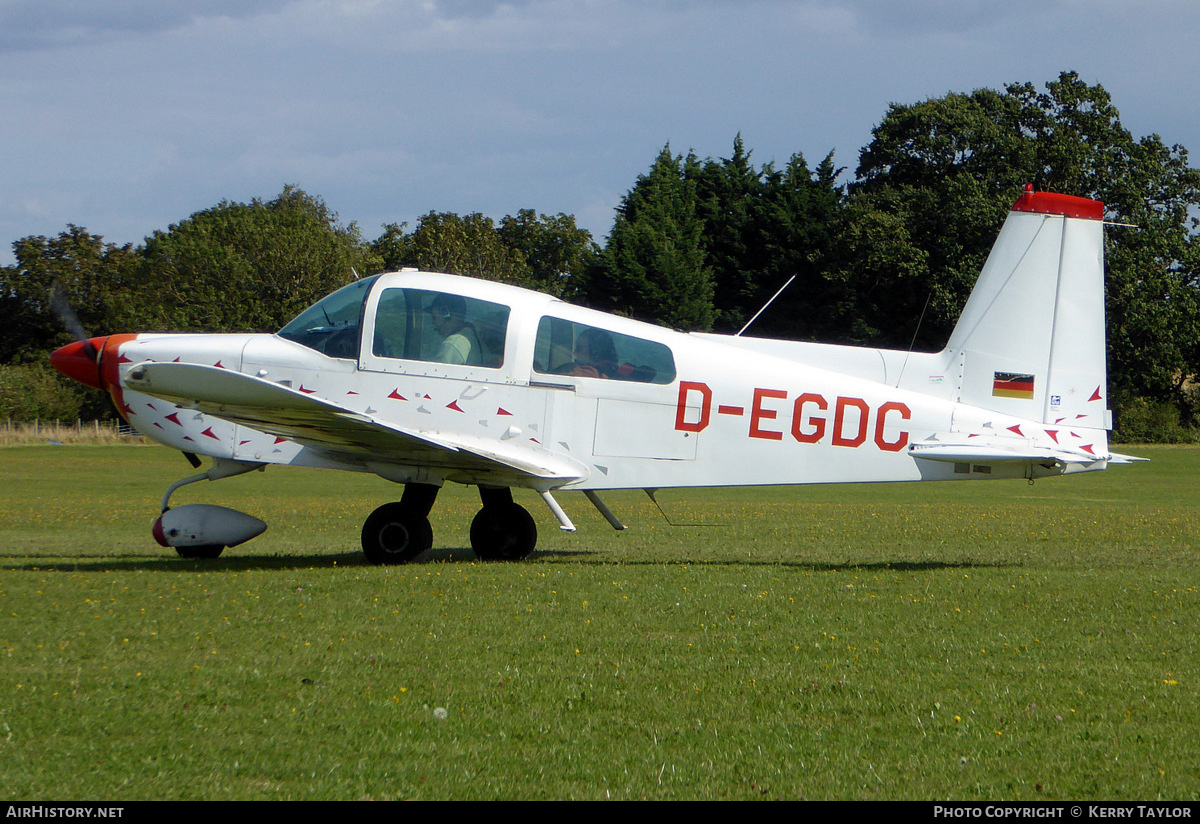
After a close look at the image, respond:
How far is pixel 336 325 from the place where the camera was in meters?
10.7

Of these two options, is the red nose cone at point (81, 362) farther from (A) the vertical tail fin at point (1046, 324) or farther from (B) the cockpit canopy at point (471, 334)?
(A) the vertical tail fin at point (1046, 324)

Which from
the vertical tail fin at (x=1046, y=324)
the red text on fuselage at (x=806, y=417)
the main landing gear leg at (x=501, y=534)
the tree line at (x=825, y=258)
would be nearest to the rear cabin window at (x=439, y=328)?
the main landing gear leg at (x=501, y=534)

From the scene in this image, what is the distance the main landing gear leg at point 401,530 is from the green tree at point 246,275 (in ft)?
149

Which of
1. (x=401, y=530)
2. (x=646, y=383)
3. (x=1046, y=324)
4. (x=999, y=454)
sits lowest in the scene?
(x=401, y=530)

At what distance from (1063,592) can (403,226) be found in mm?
81787

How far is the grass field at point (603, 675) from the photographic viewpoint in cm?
439

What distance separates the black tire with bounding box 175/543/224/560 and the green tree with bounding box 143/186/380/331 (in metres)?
44.4

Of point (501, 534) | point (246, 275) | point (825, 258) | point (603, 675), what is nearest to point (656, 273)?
point (825, 258)

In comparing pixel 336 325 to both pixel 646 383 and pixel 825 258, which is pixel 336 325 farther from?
pixel 825 258

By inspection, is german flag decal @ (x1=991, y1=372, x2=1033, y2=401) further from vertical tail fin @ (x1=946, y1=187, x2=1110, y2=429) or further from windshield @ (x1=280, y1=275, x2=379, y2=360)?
windshield @ (x1=280, y1=275, x2=379, y2=360)

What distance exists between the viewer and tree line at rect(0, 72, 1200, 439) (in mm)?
52500

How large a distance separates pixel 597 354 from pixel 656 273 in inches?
1759

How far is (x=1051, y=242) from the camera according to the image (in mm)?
10391
